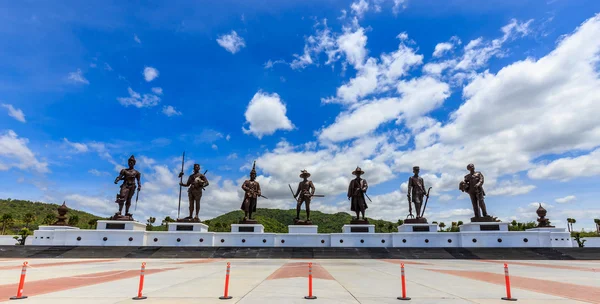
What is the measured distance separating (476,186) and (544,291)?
21071mm

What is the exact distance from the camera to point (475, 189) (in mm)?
28438

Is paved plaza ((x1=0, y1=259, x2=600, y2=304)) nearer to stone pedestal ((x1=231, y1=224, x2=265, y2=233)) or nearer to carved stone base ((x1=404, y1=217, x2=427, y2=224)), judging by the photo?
stone pedestal ((x1=231, y1=224, x2=265, y2=233))

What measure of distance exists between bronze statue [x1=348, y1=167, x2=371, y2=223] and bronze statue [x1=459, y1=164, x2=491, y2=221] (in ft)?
29.3

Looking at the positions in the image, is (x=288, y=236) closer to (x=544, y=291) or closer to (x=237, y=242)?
(x=237, y=242)

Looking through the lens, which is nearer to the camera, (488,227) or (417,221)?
(488,227)

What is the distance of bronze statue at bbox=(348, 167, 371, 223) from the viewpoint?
29.4 meters

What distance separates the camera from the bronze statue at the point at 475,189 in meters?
28.3

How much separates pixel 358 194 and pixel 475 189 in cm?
1016

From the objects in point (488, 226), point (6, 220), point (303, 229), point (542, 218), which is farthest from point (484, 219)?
point (6, 220)

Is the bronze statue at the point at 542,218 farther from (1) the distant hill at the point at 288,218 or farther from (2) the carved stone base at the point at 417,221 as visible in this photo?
(1) the distant hill at the point at 288,218

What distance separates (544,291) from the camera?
358 inches

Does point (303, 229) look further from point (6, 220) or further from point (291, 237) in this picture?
point (6, 220)

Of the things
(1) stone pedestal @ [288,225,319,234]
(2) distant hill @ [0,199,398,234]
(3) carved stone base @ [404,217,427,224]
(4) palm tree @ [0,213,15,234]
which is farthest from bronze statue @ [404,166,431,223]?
(4) palm tree @ [0,213,15,234]

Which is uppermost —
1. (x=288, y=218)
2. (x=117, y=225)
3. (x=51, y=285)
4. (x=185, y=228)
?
(x=288, y=218)
